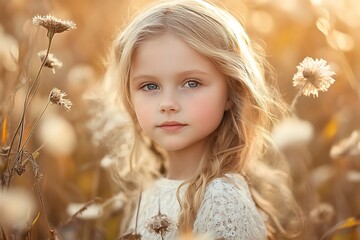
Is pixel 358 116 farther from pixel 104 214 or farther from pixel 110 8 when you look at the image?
pixel 110 8

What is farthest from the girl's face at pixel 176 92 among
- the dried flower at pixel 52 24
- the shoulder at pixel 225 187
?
the dried flower at pixel 52 24

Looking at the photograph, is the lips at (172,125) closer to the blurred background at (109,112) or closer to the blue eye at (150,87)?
the blue eye at (150,87)

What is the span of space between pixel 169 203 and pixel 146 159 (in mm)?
296

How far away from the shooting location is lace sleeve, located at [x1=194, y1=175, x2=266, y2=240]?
1.63 metres

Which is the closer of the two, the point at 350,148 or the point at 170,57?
the point at 170,57

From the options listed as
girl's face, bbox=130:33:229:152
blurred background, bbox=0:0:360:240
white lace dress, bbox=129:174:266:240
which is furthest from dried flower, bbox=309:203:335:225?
girl's face, bbox=130:33:229:152

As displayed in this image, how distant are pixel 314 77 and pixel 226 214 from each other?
328mm

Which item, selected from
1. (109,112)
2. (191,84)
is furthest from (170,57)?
(109,112)

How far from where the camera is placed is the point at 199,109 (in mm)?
1696

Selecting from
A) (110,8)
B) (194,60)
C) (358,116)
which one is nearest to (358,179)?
(358,116)

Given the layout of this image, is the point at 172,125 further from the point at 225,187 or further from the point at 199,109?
the point at 225,187

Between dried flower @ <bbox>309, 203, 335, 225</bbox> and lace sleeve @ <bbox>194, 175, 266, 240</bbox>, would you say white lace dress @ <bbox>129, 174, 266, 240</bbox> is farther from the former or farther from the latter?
dried flower @ <bbox>309, 203, 335, 225</bbox>

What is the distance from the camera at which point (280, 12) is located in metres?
2.81

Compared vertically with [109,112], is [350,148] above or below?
below
